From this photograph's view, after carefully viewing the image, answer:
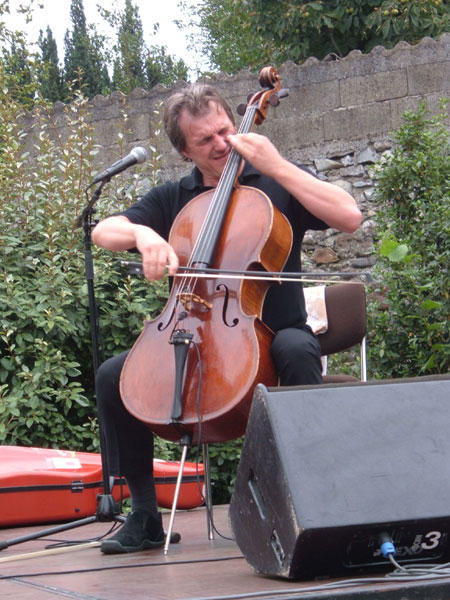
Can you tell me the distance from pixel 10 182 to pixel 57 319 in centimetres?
96

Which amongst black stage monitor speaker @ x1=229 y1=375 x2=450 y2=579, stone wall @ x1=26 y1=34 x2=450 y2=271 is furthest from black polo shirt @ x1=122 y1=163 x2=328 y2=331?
stone wall @ x1=26 y1=34 x2=450 y2=271

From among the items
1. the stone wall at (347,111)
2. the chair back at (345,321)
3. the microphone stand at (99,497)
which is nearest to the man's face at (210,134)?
the microphone stand at (99,497)

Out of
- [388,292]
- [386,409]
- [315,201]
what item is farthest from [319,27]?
[386,409]

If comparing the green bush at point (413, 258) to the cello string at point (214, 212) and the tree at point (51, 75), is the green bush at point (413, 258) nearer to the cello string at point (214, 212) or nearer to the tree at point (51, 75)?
the cello string at point (214, 212)

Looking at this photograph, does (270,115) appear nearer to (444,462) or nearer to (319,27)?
(319,27)

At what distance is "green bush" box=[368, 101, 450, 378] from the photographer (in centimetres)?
432

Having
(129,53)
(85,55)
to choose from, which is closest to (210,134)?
(129,53)

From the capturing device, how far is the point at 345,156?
206 inches

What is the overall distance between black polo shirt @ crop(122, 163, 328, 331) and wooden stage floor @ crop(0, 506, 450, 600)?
24.5 inches

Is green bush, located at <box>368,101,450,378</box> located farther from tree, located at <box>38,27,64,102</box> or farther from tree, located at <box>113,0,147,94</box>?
tree, located at <box>113,0,147,94</box>

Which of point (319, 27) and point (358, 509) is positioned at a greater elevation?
point (319, 27)

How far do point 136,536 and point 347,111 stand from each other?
3664 mm

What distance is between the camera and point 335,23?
24.1 feet

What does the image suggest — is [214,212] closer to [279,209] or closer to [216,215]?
[216,215]
